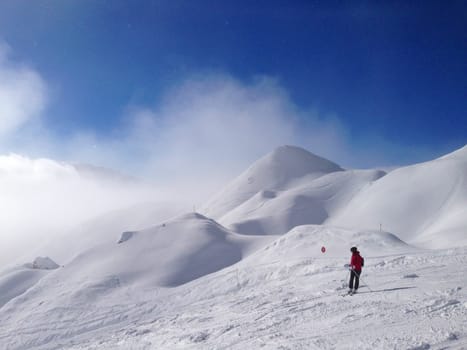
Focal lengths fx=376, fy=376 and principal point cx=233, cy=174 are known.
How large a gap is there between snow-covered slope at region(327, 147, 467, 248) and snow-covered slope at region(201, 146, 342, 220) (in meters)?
44.9

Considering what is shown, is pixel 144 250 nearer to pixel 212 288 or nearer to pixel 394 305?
pixel 212 288

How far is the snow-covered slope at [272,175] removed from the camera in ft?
381

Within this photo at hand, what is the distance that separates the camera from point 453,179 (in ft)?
202

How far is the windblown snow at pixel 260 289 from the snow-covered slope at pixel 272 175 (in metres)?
55.7

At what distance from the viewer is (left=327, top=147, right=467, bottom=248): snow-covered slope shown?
173 feet

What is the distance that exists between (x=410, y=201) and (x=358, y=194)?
58.7ft

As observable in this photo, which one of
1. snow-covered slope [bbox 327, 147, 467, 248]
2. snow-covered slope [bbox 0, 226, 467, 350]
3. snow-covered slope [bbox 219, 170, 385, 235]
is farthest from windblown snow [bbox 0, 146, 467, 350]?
snow-covered slope [bbox 219, 170, 385, 235]

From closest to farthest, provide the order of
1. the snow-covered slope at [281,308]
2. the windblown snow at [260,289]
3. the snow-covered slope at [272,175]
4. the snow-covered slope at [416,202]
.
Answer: the snow-covered slope at [281,308]
the windblown snow at [260,289]
the snow-covered slope at [416,202]
the snow-covered slope at [272,175]

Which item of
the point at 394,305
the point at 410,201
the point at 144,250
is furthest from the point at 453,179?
the point at 394,305

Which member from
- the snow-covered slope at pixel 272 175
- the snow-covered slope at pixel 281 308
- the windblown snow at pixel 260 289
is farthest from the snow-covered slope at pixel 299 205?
the snow-covered slope at pixel 281 308

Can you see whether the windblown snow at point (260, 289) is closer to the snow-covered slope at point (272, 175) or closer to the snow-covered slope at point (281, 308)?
the snow-covered slope at point (281, 308)

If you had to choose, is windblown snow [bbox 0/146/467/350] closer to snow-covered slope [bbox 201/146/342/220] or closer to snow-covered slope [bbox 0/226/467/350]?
snow-covered slope [bbox 0/226/467/350]

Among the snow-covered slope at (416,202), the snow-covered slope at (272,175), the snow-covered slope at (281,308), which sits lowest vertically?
the snow-covered slope at (281,308)

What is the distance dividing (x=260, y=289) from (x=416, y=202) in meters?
52.2
